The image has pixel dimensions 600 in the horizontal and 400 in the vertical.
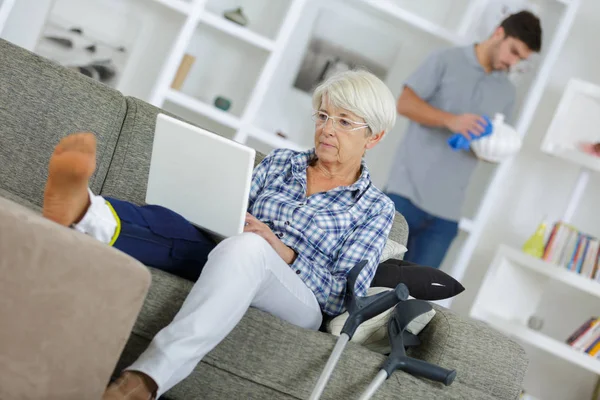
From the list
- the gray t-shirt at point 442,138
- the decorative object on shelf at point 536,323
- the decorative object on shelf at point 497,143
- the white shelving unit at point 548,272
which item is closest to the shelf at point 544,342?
the white shelving unit at point 548,272

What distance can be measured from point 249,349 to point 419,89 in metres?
2.06

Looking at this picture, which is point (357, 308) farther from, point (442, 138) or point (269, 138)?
point (269, 138)

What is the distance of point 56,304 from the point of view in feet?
4.78

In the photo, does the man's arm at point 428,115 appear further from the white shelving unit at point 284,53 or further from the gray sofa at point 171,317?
the gray sofa at point 171,317

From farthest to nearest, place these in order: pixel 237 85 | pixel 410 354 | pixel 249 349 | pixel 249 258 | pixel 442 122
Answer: pixel 237 85
pixel 442 122
pixel 410 354
pixel 249 349
pixel 249 258

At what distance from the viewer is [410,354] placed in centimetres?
234

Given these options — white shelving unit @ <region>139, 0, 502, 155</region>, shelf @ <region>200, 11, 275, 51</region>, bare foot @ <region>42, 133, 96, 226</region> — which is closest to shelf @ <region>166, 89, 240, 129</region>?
white shelving unit @ <region>139, 0, 502, 155</region>

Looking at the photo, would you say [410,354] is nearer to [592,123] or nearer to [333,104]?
[333,104]

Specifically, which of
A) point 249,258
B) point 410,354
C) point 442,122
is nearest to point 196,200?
point 249,258

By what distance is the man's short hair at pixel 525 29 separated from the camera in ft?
12.4

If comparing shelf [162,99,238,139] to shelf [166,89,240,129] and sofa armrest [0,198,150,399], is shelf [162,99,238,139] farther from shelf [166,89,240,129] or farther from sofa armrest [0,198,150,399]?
sofa armrest [0,198,150,399]

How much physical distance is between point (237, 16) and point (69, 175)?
2774 millimetres

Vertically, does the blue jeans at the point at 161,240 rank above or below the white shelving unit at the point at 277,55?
below

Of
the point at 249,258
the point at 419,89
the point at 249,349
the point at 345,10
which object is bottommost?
the point at 249,349
